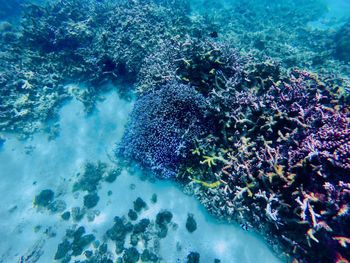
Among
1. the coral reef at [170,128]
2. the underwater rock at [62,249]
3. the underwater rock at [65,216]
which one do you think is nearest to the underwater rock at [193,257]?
the coral reef at [170,128]

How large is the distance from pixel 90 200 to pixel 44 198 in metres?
1.59

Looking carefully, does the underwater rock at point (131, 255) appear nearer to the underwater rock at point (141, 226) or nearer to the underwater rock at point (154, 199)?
the underwater rock at point (141, 226)

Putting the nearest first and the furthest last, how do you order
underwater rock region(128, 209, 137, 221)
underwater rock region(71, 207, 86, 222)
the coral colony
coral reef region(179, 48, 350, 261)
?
coral reef region(179, 48, 350, 261)
the coral colony
underwater rock region(128, 209, 137, 221)
underwater rock region(71, 207, 86, 222)

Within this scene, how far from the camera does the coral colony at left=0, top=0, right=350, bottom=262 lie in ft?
12.8

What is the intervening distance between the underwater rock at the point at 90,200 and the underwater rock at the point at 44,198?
49.5 inches

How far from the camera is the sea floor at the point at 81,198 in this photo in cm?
554

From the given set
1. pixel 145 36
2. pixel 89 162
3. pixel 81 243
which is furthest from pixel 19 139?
pixel 145 36

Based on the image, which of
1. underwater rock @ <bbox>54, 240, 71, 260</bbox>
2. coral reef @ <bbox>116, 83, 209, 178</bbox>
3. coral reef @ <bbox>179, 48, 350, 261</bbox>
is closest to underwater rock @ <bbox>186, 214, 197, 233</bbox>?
coral reef @ <bbox>179, 48, 350, 261</bbox>

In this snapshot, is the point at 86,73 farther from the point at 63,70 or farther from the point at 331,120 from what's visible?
the point at 331,120

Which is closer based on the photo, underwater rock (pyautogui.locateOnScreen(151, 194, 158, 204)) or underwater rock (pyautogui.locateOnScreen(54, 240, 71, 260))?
underwater rock (pyautogui.locateOnScreen(54, 240, 71, 260))

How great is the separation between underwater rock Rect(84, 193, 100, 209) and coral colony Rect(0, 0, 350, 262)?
3.98 ft

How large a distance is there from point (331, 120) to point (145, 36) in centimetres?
659

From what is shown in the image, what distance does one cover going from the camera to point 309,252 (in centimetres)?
407

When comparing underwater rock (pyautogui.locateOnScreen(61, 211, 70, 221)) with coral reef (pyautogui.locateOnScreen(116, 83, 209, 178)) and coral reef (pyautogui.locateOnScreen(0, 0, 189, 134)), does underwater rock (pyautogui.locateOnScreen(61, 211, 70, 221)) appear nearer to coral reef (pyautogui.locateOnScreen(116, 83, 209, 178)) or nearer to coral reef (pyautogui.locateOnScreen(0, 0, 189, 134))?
coral reef (pyautogui.locateOnScreen(116, 83, 209, 178))
